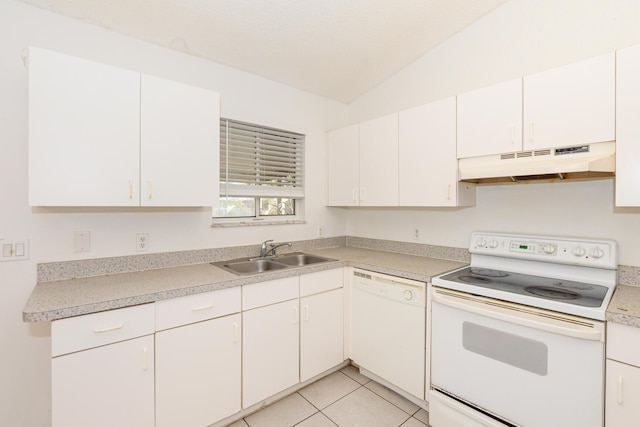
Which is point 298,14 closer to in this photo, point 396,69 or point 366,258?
point 396,69

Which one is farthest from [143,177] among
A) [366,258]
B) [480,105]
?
[480,105]

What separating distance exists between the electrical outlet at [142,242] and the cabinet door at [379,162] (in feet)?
5.64

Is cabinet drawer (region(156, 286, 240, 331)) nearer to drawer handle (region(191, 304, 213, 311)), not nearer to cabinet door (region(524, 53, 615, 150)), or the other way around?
drawer handle (region(191, 304, 213, 311))

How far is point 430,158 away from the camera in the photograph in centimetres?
215

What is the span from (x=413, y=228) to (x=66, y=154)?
8.08ft

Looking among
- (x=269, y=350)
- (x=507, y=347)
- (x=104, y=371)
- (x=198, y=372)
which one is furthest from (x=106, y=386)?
(x=507, y=347)

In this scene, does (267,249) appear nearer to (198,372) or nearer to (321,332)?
(321,332)

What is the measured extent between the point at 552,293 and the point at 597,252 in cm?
42

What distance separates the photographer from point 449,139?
6.68ft

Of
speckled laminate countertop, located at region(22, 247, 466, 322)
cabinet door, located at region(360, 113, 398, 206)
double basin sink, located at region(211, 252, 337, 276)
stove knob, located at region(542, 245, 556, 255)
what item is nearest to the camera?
speckled laminate countertop, located at region(22, 247, 466, 322)

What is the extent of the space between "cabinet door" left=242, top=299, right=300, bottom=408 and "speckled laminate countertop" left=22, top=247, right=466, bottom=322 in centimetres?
24

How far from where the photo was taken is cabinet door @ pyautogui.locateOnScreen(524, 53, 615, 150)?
1454 mm

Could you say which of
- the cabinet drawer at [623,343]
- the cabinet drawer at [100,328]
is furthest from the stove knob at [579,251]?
the cabinet drawer at [100,328]

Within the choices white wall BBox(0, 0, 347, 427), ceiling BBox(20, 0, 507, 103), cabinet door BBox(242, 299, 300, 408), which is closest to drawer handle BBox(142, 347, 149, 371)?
cabinet door BBox(242, 299, 300, 408)
